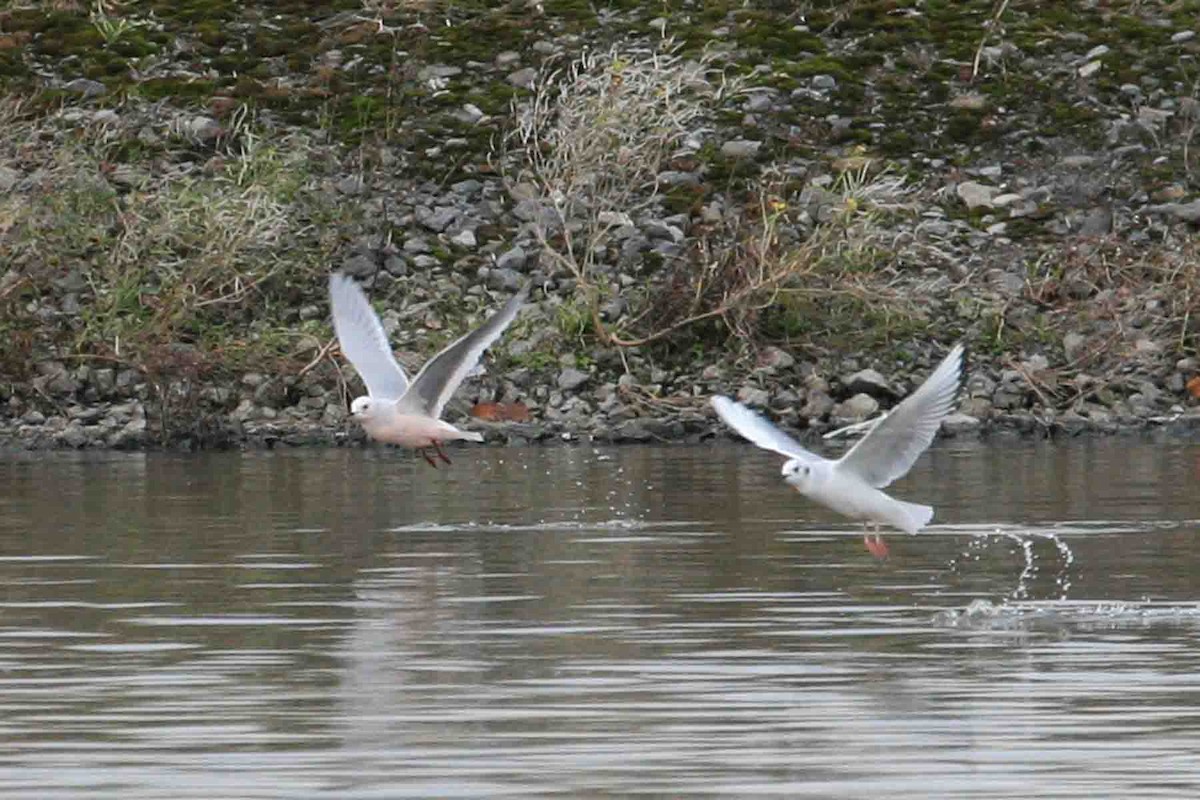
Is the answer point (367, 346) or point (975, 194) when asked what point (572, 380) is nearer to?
point (975, 194)

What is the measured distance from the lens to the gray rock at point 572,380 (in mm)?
25469

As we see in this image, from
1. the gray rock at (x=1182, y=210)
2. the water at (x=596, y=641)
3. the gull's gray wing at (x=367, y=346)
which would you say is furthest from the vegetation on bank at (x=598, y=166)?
the gull's gray wing at (x=367, y=346)

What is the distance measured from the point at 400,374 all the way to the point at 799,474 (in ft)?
17.4

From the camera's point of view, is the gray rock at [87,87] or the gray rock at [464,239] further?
the gray rock at [87,87]

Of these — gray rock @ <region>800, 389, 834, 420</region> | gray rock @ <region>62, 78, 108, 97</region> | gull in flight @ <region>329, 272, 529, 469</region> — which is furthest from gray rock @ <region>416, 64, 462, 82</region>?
gull in flight @ <region>329, 272, 529, 469</region>

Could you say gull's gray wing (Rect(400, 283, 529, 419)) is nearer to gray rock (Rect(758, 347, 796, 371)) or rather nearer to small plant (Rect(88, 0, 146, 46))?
gray rock (Rect(758, 347, 796, 371))

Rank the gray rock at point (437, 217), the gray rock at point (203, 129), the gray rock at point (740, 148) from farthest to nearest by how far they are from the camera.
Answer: the gray rock at point (203, 129) → the gray rock at point (740, 148) → the gray rock at point (437, 217)

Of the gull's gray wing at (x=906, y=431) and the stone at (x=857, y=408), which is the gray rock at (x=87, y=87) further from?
the gull's gray wing at (x=906, y=431)

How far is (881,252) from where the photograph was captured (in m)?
27.0

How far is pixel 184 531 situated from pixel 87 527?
620 millimetres

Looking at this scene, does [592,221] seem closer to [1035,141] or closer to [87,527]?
[1035,141]

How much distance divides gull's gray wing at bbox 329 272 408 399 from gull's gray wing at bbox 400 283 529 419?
497 millimetres

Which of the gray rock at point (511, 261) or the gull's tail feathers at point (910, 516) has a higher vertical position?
the gray rock at point (511, 261)

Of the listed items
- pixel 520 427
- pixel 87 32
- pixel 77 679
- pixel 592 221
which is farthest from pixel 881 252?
pixel 77 679
